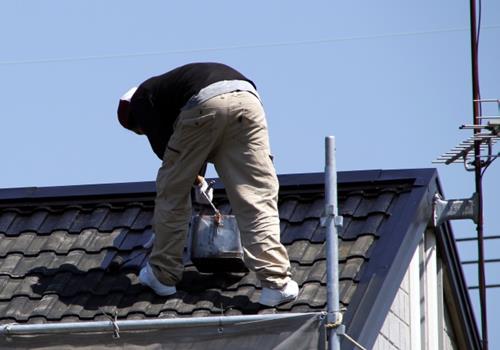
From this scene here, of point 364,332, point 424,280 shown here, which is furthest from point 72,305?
point 424,280

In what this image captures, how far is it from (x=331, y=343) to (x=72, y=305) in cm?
178

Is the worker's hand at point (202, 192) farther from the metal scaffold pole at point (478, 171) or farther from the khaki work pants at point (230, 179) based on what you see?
the metal scaffold pole at point (478, 171)

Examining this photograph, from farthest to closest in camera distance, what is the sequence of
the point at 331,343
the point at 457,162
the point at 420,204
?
1. the point at 457,162
2. the point at 420,204
3. the point at 331,343

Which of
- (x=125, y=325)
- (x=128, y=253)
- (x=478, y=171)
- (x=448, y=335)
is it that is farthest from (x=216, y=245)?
(x=448, y=335)

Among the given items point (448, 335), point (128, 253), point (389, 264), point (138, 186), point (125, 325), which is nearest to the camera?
point (125, 325)

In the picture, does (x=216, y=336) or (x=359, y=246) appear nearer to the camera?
(x=216, y=336)

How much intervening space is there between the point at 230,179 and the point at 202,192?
589 millimetres

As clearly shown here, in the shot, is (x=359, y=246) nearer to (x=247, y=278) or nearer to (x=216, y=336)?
(x=247, y=278)

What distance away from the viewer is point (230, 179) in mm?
7867

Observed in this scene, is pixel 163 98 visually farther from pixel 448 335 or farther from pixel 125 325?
pixel 448 335

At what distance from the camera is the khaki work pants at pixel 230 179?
7703mm

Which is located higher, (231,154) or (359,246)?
(231,154)

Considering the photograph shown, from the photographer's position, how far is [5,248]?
29.3 feet

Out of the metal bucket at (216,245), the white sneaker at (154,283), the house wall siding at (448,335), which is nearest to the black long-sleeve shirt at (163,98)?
the metal bucket at (216,245)
